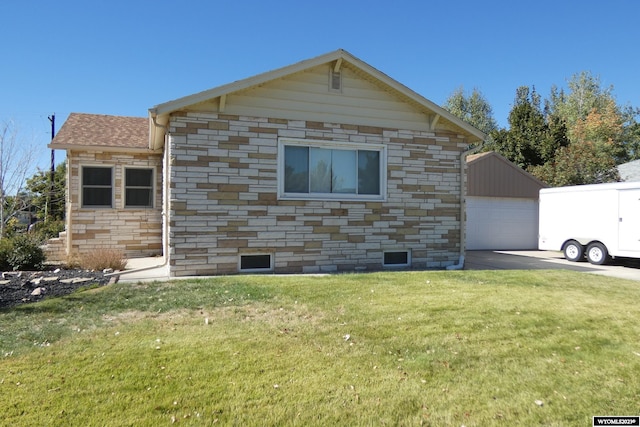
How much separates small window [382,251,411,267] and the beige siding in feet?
10.3

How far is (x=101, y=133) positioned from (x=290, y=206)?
7.17 meters

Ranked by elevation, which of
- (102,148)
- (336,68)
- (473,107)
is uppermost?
(473,107)

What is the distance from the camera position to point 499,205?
17.3 metres

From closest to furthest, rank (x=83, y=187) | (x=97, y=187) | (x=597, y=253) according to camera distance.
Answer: (x=83, y=187), (x=97, y=187), (x=597, y=253)

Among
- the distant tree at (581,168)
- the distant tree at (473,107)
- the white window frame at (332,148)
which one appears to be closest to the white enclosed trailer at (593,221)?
the distant tree at (581,168)

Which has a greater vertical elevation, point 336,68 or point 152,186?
point 336,68

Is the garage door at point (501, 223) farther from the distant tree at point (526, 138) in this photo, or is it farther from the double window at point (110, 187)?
the double window at point (110, 187)

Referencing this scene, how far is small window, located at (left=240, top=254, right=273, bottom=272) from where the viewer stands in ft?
29.0

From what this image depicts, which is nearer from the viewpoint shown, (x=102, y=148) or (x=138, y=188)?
(x=102, y=148)

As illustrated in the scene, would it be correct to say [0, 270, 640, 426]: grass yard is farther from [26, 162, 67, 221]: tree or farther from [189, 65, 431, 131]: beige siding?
[26, 162, 67, 221]: tree

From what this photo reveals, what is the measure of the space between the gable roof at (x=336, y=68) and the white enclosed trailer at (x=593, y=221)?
5.12 m

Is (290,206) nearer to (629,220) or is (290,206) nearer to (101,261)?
(101,261)

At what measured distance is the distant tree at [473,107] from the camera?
38625mm

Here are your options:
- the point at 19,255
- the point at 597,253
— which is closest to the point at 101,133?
the point at 19,255
